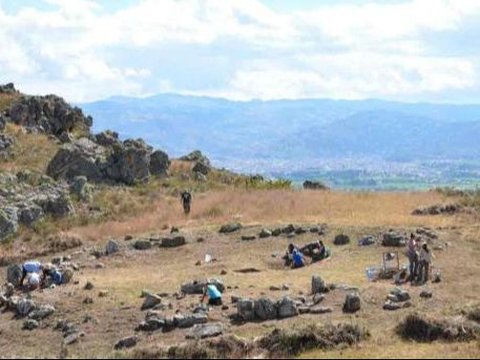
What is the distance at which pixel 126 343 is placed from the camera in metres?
26.0

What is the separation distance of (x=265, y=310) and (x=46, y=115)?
56582 millimetres

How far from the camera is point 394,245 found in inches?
1613

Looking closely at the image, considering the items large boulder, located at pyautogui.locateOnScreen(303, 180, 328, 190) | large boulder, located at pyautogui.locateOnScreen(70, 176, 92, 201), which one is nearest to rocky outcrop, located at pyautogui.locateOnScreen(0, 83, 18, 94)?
large boulder, located at pyautogui.locateOnScreen(70, 176, 92, 201)

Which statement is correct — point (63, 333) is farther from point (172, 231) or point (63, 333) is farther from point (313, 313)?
point (172, 231)

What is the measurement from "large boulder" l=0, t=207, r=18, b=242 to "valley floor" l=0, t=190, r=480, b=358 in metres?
3.80

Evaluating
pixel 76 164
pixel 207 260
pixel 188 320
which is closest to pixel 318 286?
pixel 188 320

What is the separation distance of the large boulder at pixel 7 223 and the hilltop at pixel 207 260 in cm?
8

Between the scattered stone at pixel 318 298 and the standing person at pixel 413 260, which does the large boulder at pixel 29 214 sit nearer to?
the standing person at pixel 413 260

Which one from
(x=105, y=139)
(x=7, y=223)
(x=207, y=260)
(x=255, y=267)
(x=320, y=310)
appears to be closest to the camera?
(x=320, y=310)

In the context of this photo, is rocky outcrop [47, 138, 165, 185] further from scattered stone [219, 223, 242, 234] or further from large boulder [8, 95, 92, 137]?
scattered stone [219, 223, 242, 234]

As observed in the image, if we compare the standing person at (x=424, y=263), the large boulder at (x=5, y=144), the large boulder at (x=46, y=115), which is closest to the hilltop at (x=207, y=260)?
the large boulder at (x=5, y=144)

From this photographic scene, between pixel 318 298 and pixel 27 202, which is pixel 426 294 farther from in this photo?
pixel 27 202

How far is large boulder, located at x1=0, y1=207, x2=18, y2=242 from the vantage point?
48.7 m

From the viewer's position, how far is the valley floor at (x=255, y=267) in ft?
86.8
